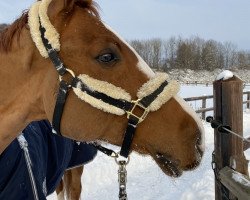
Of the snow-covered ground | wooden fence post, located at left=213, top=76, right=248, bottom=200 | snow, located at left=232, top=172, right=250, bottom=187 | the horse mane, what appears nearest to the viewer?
the horse mane

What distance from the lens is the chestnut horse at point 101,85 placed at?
195 centimetres

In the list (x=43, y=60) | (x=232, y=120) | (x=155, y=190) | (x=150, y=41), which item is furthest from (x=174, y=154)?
(x=150, y=41)

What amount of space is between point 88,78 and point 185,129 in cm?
62

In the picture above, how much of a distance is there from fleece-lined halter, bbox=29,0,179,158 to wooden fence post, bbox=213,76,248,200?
3.35ft

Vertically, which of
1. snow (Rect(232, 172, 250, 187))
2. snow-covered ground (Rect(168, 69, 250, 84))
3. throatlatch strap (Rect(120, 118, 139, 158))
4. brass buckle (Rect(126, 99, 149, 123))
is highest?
snow-covered ground (Rect(168, 69, 250, 84))

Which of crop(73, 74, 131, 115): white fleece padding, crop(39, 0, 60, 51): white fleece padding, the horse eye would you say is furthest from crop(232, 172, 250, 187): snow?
crop(39, 0, 60, 51): white fleece padding

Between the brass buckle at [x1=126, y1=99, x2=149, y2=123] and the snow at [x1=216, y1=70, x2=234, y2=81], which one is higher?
the snow at [x1=216, y1=70, x2=234, y2=81]

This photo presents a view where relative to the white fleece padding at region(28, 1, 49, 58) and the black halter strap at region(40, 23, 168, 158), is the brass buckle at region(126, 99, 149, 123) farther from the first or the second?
the white fleece padding at region(28, 1, 49, 58)

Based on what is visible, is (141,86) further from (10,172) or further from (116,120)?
(10,172)

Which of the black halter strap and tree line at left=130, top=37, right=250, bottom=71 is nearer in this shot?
the black halter strap

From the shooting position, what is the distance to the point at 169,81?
2.04 metres

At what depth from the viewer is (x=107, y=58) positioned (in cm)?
195

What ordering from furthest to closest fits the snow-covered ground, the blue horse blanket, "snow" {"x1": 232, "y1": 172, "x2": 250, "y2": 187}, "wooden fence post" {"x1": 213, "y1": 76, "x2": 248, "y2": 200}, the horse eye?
the snow-covered ground
"wooden fence post" {"x1": 213, "y1": 76, "x2": 248, "y2": 200}
"snow" {"x1": 232, "y1": 172, "x2": 250, "y2": 187}
the blue horse blanket
the horse eye

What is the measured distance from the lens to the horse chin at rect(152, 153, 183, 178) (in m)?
1.97
